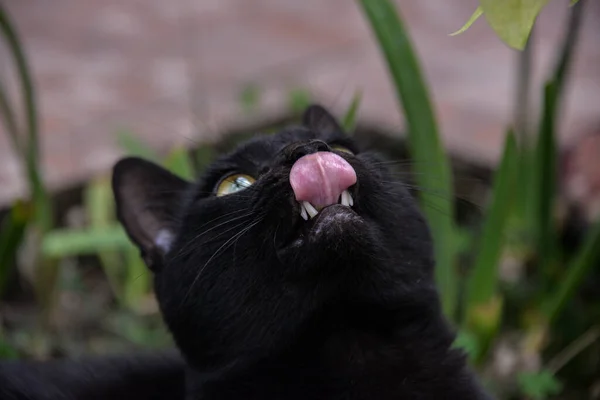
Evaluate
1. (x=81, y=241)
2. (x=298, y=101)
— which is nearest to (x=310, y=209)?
(x=81, y=241)

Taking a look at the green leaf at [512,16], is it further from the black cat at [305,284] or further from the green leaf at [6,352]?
the green leaf at [6,352]

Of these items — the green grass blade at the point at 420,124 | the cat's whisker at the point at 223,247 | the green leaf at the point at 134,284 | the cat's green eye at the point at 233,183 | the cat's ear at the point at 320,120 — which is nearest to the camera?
the cat's whisker at the point at 223,247

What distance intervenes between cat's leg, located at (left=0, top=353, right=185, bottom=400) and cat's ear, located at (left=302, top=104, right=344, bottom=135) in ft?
1.81

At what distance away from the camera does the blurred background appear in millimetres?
2105

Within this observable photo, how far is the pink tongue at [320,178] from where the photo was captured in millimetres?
1240

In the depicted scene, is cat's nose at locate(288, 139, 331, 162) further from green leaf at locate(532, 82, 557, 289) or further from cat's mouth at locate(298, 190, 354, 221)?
green leaf at locate(532, 82, 557, 289)

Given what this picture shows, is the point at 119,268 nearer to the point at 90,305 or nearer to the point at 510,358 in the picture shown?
the point at 90,305

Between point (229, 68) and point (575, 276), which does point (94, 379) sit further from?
point (229, 68)

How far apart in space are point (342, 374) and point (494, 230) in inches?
30.0

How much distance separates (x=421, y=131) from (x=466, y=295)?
1.49 feet

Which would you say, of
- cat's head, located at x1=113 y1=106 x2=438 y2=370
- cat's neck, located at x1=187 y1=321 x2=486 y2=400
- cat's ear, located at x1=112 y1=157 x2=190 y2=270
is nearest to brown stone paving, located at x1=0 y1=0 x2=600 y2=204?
cat's ear, located at x1=112 y1=157 x2=190 y2=270

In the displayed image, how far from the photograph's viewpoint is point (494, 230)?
80.9 inches

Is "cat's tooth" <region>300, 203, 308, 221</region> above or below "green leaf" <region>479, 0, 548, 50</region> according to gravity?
below

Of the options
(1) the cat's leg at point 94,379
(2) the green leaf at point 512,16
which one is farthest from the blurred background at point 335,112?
(2) the green leaf at point 512,16
